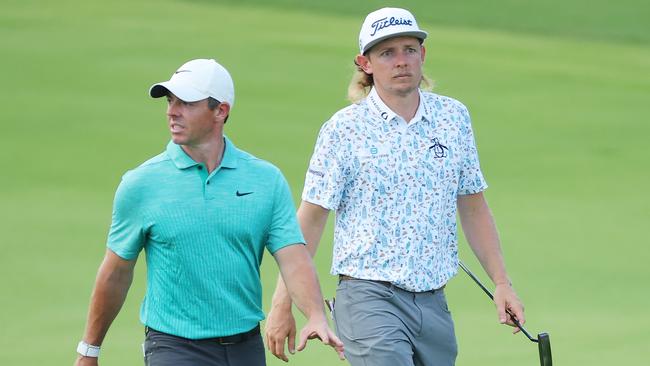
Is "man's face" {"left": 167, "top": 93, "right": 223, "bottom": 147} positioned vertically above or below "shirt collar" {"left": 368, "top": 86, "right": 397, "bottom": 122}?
below

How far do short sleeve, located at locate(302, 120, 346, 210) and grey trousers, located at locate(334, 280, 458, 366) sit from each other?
0.38 m

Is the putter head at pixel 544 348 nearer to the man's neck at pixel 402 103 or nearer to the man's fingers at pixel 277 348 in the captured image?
the man's neck at pixel 402 103

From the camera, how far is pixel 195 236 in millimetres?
5664

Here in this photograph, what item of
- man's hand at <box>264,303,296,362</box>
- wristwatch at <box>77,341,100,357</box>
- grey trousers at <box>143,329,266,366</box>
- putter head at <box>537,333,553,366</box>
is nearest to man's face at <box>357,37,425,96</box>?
man's hand at <box>264,303,296,362</box>

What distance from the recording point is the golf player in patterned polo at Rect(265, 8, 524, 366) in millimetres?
6285

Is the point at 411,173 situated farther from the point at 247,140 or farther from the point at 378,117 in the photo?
the point at 247,140

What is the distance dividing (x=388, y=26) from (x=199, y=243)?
4.57ft

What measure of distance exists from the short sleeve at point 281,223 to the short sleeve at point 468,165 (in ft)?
3.24

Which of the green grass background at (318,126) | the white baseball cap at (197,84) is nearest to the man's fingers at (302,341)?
the white baseball cap at (197,84)

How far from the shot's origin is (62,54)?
18.3m

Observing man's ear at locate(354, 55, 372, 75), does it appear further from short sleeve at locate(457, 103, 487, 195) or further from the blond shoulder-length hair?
short sleeve at locate(457, 103, 487, 195)

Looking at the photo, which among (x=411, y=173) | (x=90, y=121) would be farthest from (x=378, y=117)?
(x=90, y=121)

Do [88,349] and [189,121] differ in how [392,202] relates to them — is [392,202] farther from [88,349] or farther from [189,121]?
[88,349]

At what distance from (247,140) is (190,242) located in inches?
367
